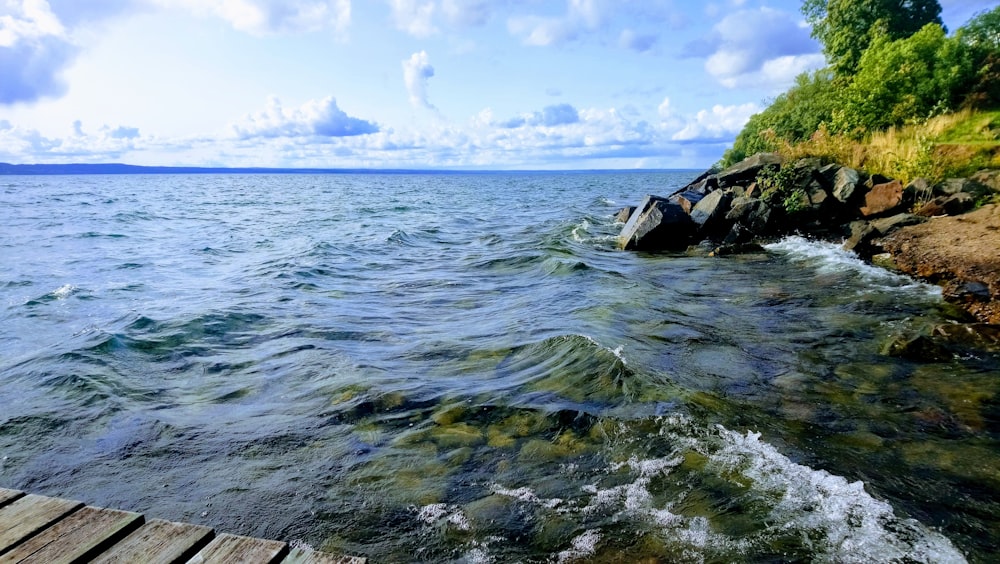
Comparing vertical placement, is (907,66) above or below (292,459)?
above

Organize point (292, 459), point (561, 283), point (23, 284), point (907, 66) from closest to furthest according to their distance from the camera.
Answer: point (292, 459) → point (561, 283) → point (23, 284) → point (907, 66)

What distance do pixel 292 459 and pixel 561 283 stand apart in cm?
1066

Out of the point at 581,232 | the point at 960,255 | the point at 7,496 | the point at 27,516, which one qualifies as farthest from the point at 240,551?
the point at 581,232

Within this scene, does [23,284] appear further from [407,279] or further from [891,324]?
[891,324]

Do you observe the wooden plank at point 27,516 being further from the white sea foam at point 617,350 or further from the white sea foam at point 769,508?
the white sea foam at point 617,350

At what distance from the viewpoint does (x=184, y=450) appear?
684 cm

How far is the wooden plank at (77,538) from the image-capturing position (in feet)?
11.3

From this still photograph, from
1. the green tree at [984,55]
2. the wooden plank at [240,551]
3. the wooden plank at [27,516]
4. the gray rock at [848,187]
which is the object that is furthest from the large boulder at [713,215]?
the wooden plank at [27,516]

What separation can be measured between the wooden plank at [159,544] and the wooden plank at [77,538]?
8 centimetres

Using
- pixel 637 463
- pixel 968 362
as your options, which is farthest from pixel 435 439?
pixel 968 362

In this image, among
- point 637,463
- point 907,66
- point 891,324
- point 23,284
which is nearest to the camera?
point 637,463

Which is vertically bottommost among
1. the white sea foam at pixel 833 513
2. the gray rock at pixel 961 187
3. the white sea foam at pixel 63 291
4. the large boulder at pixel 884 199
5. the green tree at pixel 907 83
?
the white sea foam at pixel 63 291

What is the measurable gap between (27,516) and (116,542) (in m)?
0.83

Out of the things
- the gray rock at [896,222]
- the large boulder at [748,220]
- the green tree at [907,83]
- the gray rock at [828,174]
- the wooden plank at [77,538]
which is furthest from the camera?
the green tree at [907,83]
